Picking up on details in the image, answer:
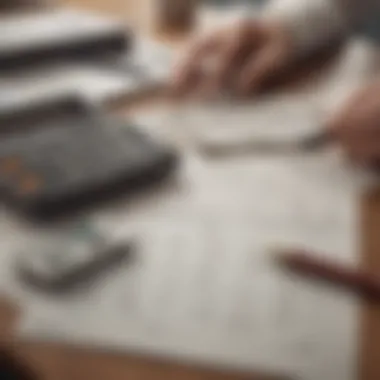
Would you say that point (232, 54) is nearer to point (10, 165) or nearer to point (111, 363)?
point (10, 165)

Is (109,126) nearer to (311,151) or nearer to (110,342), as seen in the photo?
(311,151)

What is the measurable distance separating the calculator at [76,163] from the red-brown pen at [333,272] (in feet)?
0.53

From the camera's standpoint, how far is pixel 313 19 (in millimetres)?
1111

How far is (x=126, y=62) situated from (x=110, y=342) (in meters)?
0.62

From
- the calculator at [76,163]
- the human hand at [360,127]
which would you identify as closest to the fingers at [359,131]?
the human hand at [360,127]

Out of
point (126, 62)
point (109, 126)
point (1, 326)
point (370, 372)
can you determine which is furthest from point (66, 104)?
point (370, 372)

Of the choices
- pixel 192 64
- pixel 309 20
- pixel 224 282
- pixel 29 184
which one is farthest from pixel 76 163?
pixel 309 20

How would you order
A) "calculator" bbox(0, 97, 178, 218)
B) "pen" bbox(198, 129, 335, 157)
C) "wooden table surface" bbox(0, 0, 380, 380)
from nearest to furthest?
"wooden table surface" bbox(0, 0, 380, 380) < "calculator" bbox(0, 97, 178, 218) < "pen" bbox(198, 129, 335, 157)

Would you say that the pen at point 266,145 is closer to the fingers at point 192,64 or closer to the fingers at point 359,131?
the fingers at point 359,131

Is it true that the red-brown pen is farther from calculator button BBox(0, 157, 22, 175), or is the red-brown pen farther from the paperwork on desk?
the paperwork on desk

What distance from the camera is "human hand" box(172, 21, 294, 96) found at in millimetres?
1027

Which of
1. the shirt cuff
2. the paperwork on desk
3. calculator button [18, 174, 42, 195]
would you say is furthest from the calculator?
the shirt cuff

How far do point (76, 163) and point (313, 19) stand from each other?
455 millimetres

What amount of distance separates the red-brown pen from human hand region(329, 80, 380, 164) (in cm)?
19
